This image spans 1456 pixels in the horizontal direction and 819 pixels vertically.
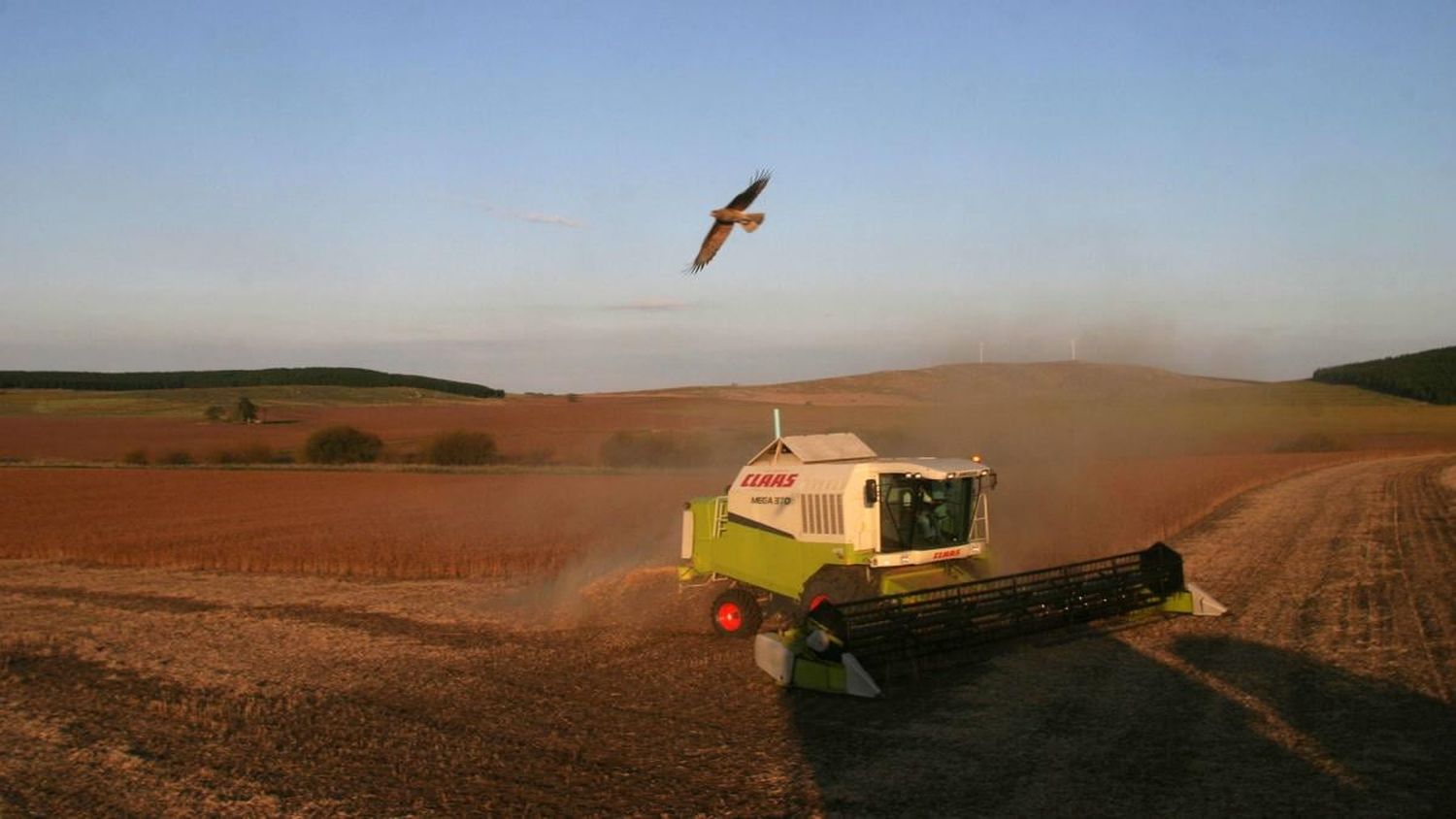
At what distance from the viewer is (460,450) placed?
5941 centimetres

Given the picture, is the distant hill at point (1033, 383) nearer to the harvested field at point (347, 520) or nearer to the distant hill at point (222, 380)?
the harvested field at point (347, 520)

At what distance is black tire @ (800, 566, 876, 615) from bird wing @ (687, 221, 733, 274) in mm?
4060

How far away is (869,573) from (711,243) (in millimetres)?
4263

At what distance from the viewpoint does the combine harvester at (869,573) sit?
404 inches

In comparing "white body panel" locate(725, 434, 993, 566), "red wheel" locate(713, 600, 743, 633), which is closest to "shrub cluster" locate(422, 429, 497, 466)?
"red wheel" locate(713, 600, 743, 633)

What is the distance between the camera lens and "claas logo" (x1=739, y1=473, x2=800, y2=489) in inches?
488

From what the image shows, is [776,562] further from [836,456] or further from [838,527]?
[836,456]

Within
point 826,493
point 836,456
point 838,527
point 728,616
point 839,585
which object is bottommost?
point 728,616

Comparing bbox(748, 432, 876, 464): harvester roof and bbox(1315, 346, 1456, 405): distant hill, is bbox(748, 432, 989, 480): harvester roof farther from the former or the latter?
bbox(1315, 346, 1456, 405): distant hill


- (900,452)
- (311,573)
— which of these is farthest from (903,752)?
(900,452)

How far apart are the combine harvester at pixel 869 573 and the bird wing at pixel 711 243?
3.36m

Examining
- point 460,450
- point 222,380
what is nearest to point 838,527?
point 460,450

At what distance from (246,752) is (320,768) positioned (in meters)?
0.98

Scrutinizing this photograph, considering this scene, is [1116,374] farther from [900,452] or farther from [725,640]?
[725,640]
